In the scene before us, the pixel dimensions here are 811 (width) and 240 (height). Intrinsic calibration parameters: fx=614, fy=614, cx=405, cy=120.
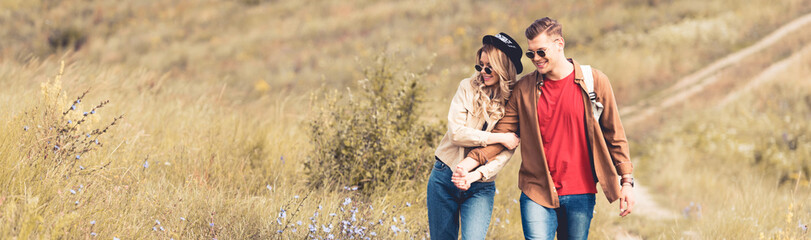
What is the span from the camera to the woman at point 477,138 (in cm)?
328

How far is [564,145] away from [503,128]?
34cm

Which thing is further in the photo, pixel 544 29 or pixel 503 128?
pixel 503 128

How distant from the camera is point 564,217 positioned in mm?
3338

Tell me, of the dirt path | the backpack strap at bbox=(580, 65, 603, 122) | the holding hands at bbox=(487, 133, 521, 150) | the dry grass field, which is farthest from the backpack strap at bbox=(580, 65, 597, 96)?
the dirt path

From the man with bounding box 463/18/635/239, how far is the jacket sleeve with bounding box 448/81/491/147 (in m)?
0.06

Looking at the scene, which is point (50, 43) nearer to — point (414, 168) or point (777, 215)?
point (414, 168)

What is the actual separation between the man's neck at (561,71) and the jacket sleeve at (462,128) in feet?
1.49

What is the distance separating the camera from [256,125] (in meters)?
6.78

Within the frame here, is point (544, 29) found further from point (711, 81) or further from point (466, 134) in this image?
point (711, 81)

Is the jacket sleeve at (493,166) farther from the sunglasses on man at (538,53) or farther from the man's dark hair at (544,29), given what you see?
the man's dark hair at (544,29)

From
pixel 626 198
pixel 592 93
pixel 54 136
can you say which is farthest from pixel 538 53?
pixel 54 136

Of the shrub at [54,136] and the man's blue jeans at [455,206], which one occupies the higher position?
the shrub at [54,136]

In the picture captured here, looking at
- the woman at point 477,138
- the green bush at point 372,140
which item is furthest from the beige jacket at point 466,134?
the green bush at point 372,140

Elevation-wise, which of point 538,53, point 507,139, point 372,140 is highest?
point 538,53
